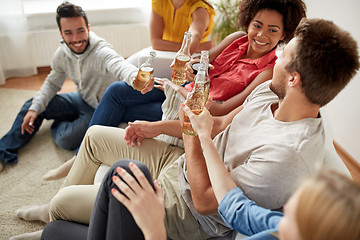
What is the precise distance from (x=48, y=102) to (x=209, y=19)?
1267 mm

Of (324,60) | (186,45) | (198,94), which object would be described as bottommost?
(198,94)

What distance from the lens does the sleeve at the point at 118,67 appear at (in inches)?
73.8

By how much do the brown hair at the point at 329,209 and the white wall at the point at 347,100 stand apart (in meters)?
1.89

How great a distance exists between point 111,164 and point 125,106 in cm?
47

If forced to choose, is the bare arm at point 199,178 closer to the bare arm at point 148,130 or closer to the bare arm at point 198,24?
the bare arm at point 148,130

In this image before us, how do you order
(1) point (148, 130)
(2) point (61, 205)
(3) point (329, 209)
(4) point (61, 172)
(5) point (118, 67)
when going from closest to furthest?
1. (3) point (329, 209)
2. (2) point (61, 205)
3. (1) point (148, 130)
4. (4) point (61, 172)
5. (5) point (118, 67)

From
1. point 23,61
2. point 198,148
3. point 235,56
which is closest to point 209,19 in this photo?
point 235,56

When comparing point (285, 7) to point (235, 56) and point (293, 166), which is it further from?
point (293, 166)

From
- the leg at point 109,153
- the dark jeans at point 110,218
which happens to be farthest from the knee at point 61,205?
the leg at point 109,153

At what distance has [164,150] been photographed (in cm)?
149

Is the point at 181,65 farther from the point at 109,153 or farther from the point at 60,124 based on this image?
the point at 60,124

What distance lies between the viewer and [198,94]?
1346mm

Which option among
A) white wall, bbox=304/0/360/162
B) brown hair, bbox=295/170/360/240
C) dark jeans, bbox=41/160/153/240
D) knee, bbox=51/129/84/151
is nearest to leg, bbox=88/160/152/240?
dark jeans, bbox=41/160/153/240

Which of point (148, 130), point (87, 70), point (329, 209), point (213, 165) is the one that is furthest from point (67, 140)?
point (329, 209)
